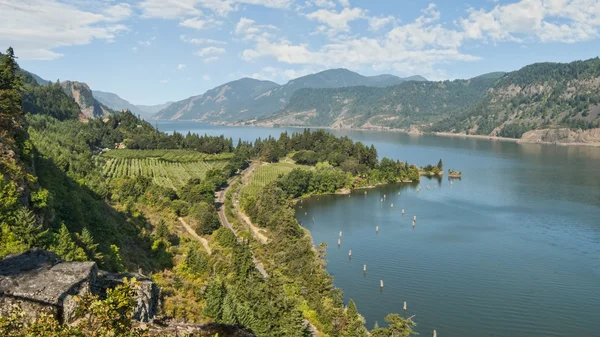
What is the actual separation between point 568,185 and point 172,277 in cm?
11197

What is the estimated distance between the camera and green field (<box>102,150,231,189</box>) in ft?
301

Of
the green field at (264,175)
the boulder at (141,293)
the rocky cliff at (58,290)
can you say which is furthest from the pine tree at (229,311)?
the green field at (264,175)

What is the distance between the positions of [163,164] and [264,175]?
26560mm

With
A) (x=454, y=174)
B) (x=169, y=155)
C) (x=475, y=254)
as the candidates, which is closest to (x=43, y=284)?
(x=475, y=254)

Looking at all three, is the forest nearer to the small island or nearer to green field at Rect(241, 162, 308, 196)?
green field at Rect(241, 162, 308, 196)

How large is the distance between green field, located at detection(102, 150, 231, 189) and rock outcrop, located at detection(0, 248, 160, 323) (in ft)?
244

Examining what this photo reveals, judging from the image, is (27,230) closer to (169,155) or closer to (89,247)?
(89,247)

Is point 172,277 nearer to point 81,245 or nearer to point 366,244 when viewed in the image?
point 81,245

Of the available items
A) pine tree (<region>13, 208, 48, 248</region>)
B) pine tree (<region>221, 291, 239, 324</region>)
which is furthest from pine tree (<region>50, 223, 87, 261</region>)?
pine tree (<region>221, 291, 239, 324</region>)

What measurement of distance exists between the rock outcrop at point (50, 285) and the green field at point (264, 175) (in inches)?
2827

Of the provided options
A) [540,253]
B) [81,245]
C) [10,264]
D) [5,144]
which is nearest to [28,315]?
[10,264]

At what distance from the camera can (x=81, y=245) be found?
1110 inches

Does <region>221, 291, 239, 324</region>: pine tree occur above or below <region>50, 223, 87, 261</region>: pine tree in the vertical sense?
below

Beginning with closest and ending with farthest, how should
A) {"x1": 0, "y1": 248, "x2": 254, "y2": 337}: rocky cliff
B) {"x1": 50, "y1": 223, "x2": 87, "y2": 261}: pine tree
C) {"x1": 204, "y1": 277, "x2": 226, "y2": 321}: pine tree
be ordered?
{"x1": 0, "y1": 248, "x2": 254, "y2": 337}: rocky cliff → {"x1": 50, "y1": 223, "x2": 87, "y2": 261}: pine tree → {"x1": 204, "y1": 277, "x2": 226, "y2": 321}: pine tree
